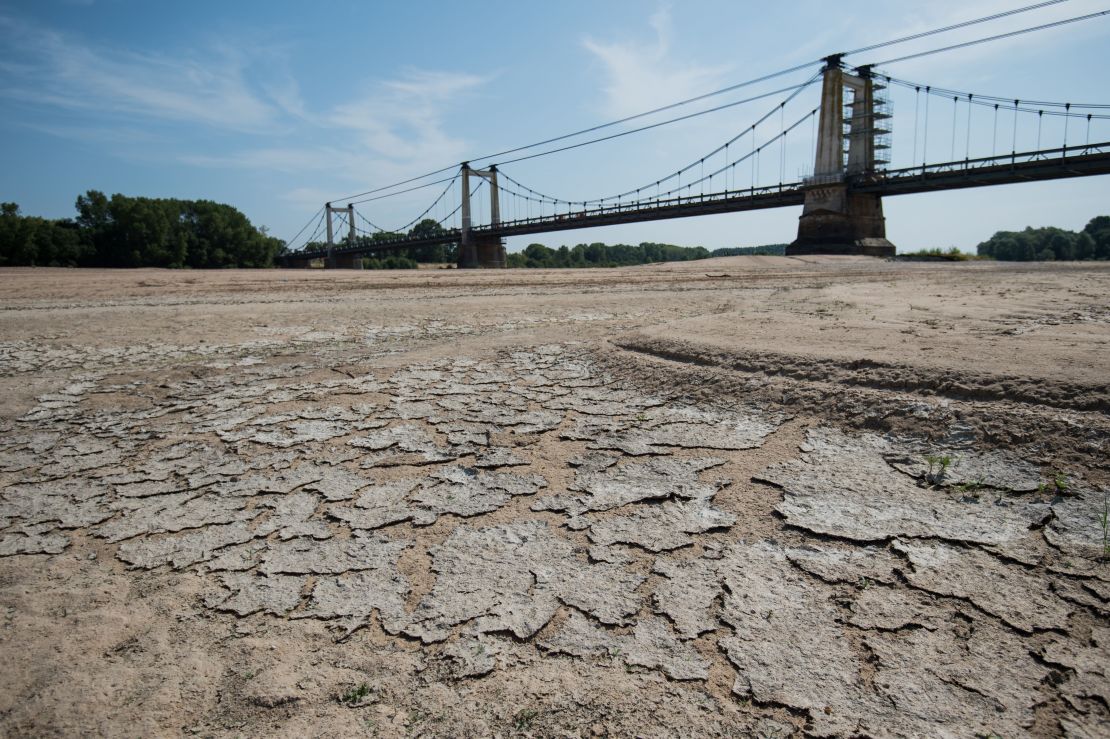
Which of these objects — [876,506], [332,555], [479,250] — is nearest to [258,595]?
[332,555]

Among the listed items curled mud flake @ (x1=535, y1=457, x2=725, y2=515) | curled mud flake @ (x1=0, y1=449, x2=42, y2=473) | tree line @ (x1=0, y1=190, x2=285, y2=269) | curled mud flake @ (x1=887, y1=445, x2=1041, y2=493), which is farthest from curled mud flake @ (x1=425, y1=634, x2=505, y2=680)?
tree line @ (x1=0, y1=190, x2=285, y2=269)

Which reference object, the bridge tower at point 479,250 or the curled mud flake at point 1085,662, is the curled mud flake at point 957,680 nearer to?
the curled mud flake at point 1085,662

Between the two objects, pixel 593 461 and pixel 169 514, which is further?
pixel 593 461

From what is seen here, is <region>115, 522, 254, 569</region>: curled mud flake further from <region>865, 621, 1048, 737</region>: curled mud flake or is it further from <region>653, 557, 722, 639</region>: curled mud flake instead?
<region>865, 621, 1048, 737</region>: curled mud flake

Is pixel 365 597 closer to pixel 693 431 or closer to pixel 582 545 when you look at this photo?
pixel 582 545

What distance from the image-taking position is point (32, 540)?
6.29ft

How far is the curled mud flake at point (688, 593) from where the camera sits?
57.4 inches

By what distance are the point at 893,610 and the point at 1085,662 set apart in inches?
13.8

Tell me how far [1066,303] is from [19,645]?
6527mm

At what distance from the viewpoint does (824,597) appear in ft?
5.01

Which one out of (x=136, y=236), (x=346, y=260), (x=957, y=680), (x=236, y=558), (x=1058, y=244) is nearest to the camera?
(x=957, y=680)

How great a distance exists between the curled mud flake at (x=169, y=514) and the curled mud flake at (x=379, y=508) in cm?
33

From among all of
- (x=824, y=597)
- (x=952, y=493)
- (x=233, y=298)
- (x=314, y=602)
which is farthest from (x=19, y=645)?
(x=233, y=298)

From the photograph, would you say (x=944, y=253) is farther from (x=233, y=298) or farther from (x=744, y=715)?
(x=744, y=715)
